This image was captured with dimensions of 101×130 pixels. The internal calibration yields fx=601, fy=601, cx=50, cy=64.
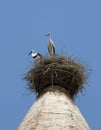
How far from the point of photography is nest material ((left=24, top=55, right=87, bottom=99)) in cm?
1235

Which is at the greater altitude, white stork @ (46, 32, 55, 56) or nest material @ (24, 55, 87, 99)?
white stork @ (46, 32, 55, 56)

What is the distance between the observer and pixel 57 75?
12.4 metres

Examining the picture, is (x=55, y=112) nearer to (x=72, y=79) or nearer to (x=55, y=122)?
(x=55, y=122)

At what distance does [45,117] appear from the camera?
32.9 ft

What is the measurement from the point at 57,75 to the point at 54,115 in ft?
7.87

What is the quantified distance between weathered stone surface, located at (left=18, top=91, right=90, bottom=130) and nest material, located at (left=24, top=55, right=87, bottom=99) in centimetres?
102

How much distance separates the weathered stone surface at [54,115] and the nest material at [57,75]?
102cm

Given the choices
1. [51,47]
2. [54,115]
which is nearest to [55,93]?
[54,115]

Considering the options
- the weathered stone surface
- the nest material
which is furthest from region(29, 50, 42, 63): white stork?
the weathered stone surface

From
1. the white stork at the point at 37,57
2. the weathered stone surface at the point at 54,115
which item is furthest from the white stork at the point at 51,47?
the weathered stone surface at the point at 54,115

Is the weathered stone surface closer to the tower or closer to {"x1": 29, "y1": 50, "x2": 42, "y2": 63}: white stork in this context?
the tower

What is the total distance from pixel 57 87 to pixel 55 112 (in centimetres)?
176

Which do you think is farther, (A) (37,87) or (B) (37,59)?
(B) (37,59)

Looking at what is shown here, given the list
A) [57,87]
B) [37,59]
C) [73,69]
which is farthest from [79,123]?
[37,59]
